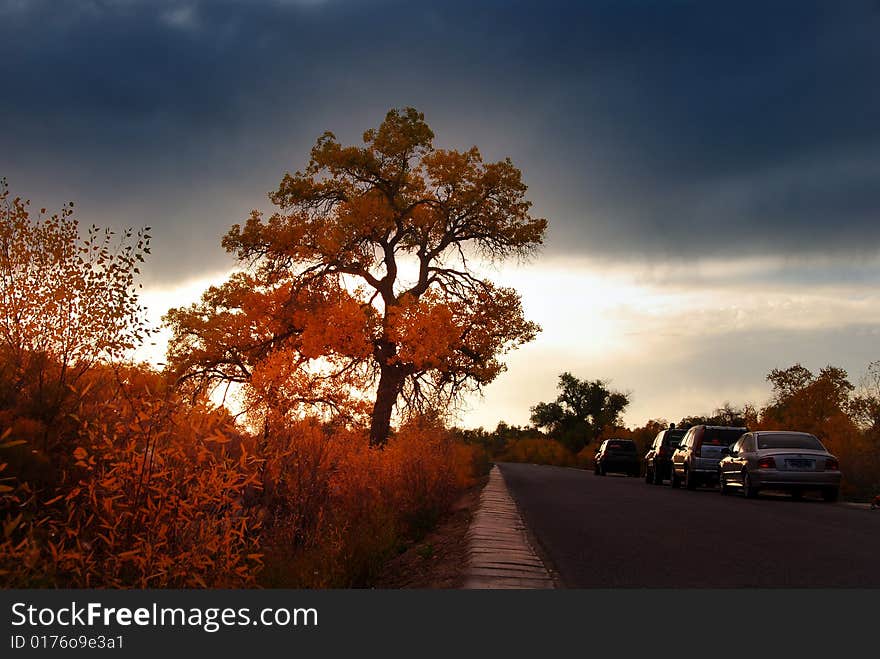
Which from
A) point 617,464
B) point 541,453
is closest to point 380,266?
point 617,464

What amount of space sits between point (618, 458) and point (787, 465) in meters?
24.5

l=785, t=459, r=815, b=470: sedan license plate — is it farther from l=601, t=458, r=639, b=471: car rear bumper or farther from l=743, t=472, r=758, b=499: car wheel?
l=601, t=458, r=639, b=471: car rear bumper

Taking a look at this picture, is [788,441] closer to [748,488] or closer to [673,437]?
[748,488]

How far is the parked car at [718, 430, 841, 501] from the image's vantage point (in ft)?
73.1

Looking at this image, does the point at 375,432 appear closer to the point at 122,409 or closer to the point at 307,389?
the point at 307,389

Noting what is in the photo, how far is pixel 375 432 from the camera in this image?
29.7m

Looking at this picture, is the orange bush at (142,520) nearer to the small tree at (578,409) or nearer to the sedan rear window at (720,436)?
the sedan rear window at (720,436)

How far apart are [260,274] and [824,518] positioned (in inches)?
821

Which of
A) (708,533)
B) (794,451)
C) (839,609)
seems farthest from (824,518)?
(839,609)

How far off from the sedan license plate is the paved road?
84.2 inches

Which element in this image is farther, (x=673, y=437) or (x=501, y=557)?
(x=673, y=437)

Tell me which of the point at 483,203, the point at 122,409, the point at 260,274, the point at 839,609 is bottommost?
the point at 839,609

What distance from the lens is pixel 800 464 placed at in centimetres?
2234

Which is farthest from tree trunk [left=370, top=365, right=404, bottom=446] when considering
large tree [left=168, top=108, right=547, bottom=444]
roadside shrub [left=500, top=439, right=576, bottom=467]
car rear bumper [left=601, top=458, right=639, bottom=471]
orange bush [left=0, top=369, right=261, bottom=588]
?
roadside shrub [left=500, top=439, right=576, bottom=467]
